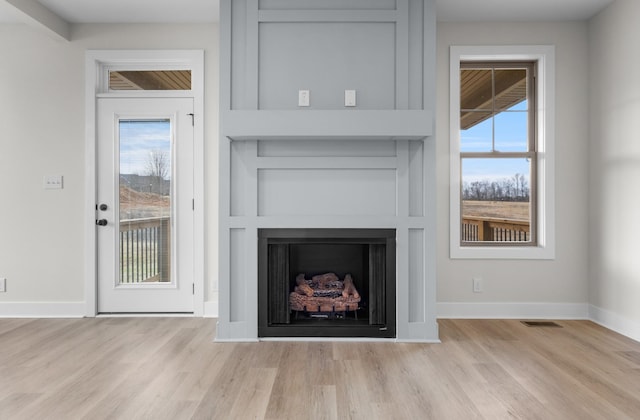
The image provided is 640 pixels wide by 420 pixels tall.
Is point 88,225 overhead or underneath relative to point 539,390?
overhead

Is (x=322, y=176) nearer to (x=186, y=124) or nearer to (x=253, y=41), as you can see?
(x=253, y=41)

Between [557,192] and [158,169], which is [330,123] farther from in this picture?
[557,192]

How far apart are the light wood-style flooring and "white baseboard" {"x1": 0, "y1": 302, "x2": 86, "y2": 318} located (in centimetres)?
36

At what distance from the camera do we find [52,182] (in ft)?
12.1

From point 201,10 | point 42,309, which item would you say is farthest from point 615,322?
point 42,309

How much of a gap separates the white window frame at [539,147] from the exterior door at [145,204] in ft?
7.80

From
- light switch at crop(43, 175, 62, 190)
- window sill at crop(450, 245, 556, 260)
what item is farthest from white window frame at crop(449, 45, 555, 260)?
light switch at crop(43, 175, 62, 190)

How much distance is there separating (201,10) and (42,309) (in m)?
3.01

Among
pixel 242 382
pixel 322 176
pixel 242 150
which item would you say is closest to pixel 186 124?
pixel 242 150

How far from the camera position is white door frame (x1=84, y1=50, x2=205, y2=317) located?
365 cm

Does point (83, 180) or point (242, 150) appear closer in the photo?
point (242, 150)

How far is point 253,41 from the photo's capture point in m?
2.95

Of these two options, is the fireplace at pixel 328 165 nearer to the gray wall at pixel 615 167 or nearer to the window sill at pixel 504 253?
the window sill at pixel 504 253

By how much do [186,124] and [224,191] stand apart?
1090 millimetres
